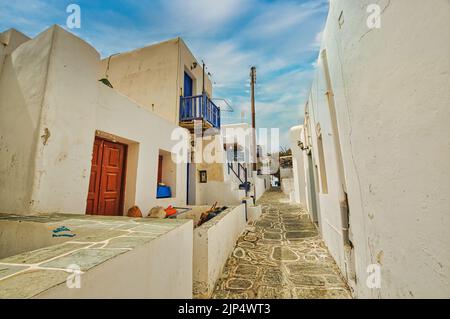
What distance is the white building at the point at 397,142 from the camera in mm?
1207

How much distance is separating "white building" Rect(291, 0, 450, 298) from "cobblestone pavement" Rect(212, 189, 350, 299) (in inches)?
26.0

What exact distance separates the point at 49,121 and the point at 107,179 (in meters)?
1.91

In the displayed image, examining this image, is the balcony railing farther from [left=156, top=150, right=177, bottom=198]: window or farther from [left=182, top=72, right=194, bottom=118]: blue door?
[left=156, top=150, right=177, bottom=198]: window

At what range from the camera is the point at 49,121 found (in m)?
3.08

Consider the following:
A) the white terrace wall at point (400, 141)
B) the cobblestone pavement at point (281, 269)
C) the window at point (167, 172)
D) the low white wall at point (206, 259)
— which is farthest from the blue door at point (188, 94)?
the white terrace wall at point (400, 141)

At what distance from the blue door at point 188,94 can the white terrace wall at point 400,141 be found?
644 centimetres

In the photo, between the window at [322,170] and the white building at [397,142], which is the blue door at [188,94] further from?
the white building at [397,142]

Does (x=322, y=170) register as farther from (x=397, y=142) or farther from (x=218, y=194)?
(x=218, y=194)

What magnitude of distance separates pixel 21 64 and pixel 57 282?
4.67 meters

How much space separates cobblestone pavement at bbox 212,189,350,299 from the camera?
120 inches

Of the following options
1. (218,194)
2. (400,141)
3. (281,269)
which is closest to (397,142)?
(400,141)
